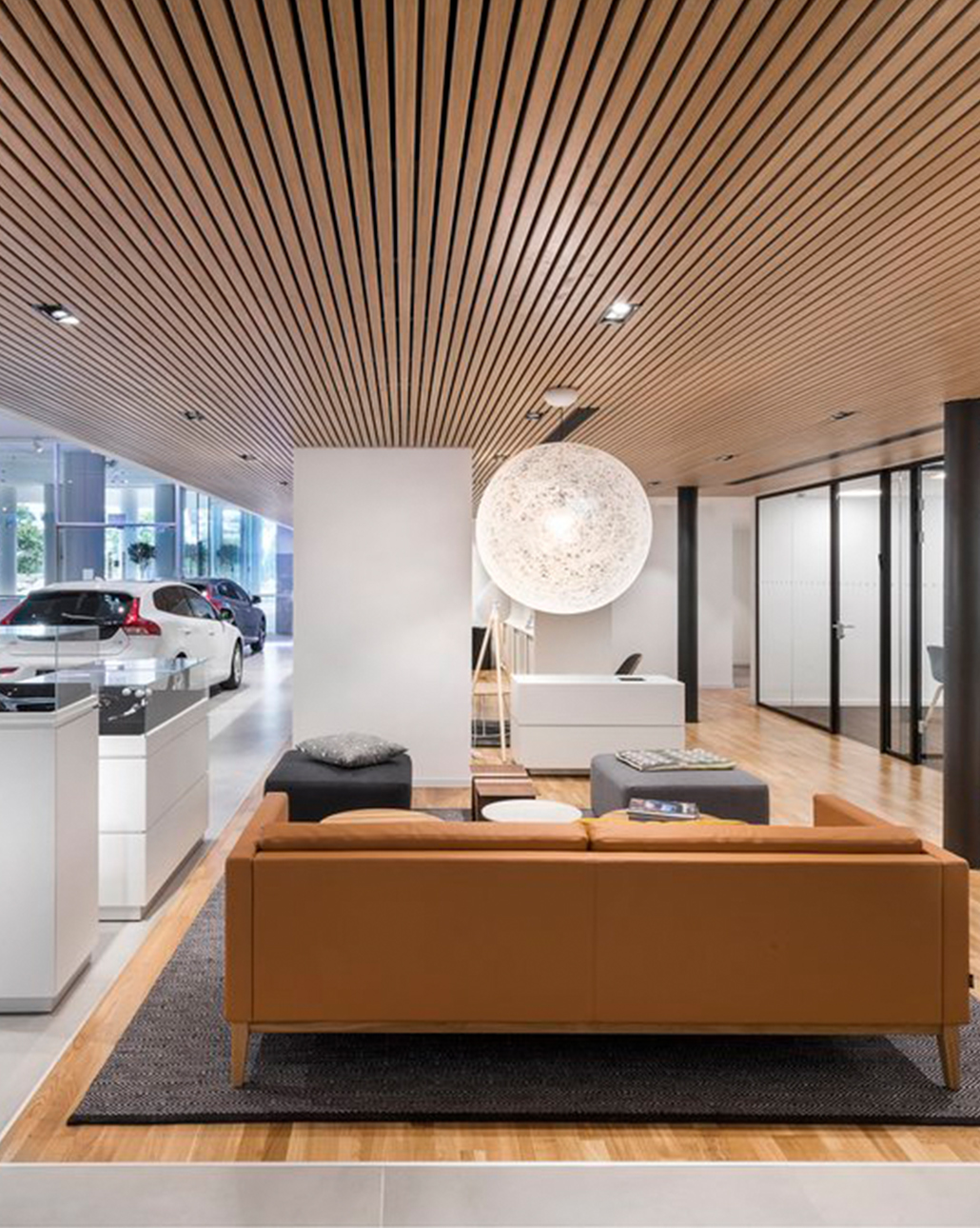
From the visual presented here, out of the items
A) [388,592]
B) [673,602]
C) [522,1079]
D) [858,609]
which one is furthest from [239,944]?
[673,602]

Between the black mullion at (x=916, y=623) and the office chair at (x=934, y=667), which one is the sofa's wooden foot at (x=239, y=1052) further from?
the black mullion at (x=916, y=623)

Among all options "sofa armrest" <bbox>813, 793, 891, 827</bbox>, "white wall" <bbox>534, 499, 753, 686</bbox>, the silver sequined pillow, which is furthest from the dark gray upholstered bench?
"white wall" <bbox>534, 499, 753, 686</bbox>

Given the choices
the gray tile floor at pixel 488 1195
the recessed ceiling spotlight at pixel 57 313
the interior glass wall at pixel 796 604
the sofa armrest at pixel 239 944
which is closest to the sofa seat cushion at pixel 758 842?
the gray tile floor at pixel 488 1195

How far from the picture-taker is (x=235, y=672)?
41.2 feet

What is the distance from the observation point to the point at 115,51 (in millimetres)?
1973

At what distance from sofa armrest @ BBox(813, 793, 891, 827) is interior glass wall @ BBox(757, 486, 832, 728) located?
6.57 m

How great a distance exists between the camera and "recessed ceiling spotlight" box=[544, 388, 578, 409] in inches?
207

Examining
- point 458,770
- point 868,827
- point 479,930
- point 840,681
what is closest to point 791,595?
point 840,681

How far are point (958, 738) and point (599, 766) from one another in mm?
2032

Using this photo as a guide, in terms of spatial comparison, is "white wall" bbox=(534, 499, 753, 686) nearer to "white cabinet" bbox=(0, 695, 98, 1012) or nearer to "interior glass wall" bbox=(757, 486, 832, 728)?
"interior glass wall" bbox=(757, 486, 832, 728)

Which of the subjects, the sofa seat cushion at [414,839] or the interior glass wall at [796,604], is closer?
the sofa seat cushion at [414,839]

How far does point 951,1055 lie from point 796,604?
814 centimetres

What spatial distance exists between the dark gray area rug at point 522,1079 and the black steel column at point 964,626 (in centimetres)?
217

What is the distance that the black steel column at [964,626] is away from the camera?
5246 mm
